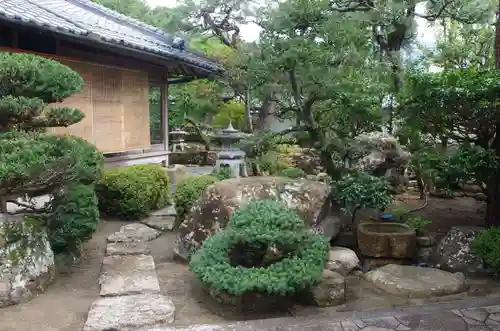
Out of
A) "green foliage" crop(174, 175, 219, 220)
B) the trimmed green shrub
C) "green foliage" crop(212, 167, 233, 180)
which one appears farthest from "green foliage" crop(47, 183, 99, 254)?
"green foliage" crop(212, 167, 233, 180)

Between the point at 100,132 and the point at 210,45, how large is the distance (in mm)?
7114

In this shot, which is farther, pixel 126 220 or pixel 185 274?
pixel 126 220

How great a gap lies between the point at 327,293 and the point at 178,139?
47.4 ft

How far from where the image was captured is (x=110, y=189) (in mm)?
8500

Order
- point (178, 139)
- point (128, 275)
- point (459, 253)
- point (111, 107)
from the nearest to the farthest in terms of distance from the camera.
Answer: point (128, 275) → point (459, 253) → point (111, 107) → point (178, 139)

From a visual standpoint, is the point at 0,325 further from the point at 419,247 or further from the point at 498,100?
the point at 498,100

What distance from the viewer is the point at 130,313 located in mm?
4301

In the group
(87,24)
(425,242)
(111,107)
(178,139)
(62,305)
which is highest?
(87,24)

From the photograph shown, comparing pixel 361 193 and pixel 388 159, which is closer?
pixel 361 193

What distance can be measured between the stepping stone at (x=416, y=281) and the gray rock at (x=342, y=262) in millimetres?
256

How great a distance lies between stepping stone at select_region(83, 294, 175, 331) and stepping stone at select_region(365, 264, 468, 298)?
2652 mm

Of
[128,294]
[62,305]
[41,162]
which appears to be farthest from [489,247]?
[41,162]

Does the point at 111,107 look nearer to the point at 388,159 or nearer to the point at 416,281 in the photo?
the point at 388,159

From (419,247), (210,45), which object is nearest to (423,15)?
(210,45)
